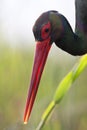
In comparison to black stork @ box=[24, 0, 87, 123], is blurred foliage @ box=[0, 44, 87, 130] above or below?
below

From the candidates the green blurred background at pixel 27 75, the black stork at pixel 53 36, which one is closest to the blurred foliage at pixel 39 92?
the green blurred background at pixel 27 75

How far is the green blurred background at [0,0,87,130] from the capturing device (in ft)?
8.77

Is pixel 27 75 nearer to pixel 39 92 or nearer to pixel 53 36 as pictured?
pixel 39 92

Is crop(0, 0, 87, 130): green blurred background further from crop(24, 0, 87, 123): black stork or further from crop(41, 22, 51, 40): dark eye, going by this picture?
crop(41, 22, 51, 40): dark eye

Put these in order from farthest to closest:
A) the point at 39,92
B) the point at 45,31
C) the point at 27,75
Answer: the point at 27,75
the point at 39,92
the point at 45,31

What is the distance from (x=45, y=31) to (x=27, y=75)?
1.07m

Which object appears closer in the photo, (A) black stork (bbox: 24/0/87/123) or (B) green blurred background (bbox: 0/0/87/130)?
(A) black stork (bbox: 24/0/87/123)

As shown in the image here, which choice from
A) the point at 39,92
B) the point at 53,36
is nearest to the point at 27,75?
the point at 39,92

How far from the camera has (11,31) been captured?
9.25 feet

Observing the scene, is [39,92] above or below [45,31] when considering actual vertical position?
below

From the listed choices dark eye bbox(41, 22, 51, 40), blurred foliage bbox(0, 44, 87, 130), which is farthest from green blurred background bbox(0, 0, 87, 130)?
dark eye bbox(41, 22, 51, 40)

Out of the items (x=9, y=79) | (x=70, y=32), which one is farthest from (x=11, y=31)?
(x=70, y=32)

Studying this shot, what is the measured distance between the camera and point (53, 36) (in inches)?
72.1

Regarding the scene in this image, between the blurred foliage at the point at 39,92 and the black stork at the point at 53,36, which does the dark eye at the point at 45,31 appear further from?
the blurred foliage at the point at 39,92
